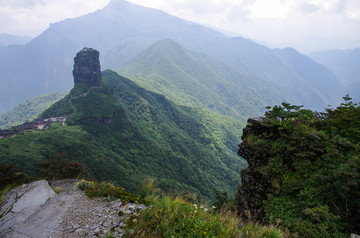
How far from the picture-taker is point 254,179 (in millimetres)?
9828

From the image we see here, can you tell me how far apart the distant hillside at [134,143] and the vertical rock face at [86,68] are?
4.21 meters

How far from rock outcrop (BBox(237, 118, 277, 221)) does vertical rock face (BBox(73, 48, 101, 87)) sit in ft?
273

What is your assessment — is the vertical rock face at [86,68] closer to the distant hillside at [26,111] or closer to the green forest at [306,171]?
the distant hillside at [26,111]

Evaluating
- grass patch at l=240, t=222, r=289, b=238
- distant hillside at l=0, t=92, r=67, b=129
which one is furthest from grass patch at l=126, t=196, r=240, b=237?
distant hillside at l=0, t=92, r=67, b=129

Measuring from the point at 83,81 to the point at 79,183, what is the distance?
278 ft

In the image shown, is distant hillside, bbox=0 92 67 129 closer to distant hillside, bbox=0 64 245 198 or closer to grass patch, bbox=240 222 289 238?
distant hillside, bbox=0 64 245 198

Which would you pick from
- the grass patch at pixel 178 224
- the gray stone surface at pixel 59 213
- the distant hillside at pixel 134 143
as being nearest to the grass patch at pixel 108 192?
the gray stone surface at pixel 59 213

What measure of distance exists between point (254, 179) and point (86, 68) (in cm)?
8572

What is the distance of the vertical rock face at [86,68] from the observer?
260 ft

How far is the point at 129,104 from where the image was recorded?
3851 inches

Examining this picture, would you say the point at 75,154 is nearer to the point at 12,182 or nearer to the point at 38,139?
the point at 38,139

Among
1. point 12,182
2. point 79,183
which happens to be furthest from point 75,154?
point 79,183

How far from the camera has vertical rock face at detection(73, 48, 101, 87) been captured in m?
79.4

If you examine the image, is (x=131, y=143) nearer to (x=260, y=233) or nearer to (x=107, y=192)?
(x=107, y=192)
